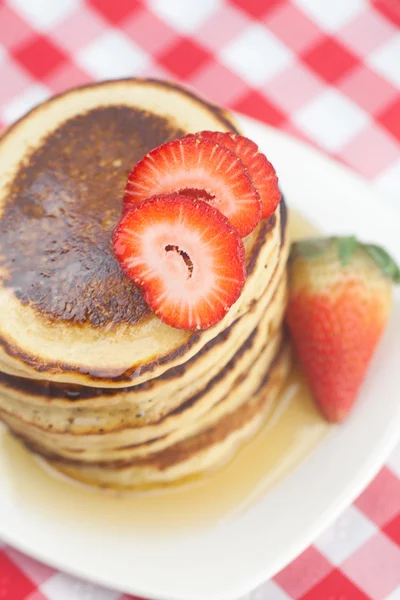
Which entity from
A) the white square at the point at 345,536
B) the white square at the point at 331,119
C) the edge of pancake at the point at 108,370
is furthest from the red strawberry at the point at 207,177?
the white square at the point at 331,119

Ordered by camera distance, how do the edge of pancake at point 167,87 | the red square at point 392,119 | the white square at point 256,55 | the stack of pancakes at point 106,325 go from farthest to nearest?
the white square at point 256,55
the red square at point 392,119
the edge of pancake at point 167,87
the stack of pancakes at point 106,325

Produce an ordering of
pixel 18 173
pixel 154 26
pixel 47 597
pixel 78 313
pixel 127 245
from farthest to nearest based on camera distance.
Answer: pixel 154 26 → pixel 47 597 → pixel 18 173 → pixel 78 313 → pixel 127 245

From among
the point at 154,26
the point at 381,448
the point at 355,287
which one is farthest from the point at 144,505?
the point at 154,26

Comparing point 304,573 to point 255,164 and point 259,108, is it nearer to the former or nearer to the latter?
point 255,164

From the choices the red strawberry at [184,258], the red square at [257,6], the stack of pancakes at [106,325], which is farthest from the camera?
the red square at [257,6]

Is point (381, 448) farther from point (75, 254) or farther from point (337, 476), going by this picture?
point (75, 254)

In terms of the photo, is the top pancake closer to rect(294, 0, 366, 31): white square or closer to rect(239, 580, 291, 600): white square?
rect(239, 580, 291, 600): white square

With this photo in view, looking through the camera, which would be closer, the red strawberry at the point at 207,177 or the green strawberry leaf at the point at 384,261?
the red strawberry at the point at 207,177

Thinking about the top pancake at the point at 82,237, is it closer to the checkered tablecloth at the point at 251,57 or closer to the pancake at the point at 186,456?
the pancake at the point at 186,456
